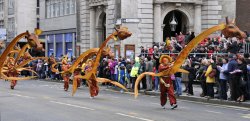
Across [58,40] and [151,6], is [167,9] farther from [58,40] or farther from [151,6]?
[58,40]

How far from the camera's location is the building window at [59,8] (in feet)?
164

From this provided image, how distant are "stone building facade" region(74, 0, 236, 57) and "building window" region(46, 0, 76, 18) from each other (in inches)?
313

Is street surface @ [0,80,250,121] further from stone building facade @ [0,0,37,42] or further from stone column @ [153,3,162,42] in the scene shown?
stone building facade @ [0,0,37,42]

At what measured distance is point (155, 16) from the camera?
38219mm

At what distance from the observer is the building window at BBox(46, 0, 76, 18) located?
49.9 meters

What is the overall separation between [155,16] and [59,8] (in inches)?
689

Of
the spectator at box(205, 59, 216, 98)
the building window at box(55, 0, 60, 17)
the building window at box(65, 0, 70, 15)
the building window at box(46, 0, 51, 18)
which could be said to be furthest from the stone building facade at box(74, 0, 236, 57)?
the building window at box(46, 0, 51, 18)

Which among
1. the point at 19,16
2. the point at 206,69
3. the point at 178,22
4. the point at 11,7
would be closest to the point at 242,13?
the point at 178,22

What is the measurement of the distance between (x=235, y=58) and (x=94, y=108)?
6106mm

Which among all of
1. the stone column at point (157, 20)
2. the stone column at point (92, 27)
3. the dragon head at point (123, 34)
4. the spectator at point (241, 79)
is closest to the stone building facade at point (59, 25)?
the stone column at point (92, 27)

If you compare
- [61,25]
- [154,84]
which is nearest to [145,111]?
[154,84]

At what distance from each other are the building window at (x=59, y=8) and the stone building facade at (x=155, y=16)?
26.1 feet

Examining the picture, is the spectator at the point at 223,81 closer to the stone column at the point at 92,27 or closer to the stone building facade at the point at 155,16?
the stone building facade at the point at 155,16

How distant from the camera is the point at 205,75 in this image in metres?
22.1
